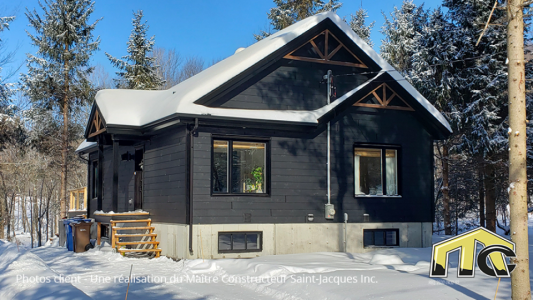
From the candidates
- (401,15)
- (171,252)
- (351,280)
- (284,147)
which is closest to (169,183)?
(171,252)

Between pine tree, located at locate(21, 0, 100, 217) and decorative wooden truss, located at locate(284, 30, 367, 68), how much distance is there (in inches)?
607

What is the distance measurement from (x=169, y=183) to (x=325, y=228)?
4.22 m

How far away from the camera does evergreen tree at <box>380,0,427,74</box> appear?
70.5 feet

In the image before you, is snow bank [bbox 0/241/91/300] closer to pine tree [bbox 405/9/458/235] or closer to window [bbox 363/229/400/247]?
window [bbox 363/229/400/247]

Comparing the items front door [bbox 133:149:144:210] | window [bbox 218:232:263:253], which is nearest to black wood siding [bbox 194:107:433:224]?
window [bbox 218:232:263:253]

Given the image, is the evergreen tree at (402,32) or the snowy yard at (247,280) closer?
the snowy yard at (247,280)

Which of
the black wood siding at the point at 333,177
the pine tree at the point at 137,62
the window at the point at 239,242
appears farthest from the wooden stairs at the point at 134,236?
the pine tree at the point at 137,62

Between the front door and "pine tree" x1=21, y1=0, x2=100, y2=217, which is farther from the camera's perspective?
"pine tree" x1=21, y1=0, x2=100, y2=217

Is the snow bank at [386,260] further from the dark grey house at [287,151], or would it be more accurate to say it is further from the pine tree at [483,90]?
the pine tree at [483,90]

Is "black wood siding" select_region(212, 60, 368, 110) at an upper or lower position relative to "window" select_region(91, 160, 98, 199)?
upper

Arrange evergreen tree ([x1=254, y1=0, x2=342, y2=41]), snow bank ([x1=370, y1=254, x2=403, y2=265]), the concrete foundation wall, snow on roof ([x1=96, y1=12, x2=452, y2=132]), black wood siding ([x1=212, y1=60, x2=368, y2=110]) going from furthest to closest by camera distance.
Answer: evergreen tree ([x1=254, y1=0, x2=342, y2=41]), black wood siding ([x1=212, y1=60, x2=368, y2=110]), snow on roof ([x1=96, y1=12, x2=452, y2=132]), the concrete foundation wall, snow bank ([x1=370, y1=254, x2=403, y2=265])

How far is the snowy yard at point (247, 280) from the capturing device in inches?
282

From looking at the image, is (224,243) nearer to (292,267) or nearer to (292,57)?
(292,267)

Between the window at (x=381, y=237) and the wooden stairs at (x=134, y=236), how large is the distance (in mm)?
5617
